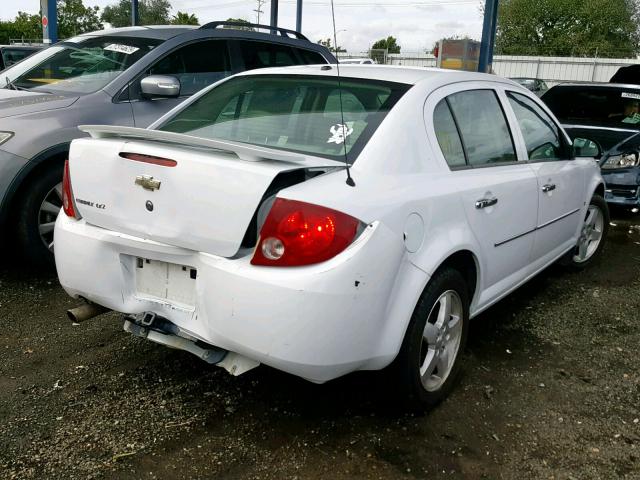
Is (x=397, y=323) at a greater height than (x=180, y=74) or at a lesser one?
lesser

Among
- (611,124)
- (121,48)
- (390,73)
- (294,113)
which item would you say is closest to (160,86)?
(121,48)

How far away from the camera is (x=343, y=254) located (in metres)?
2.27

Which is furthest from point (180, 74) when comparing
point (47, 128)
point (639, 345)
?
point (639, 345)

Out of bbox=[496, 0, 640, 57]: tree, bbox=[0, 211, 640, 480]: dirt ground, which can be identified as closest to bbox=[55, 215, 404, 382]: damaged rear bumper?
bbox=[0, 211, 640, 480]: dirt ground

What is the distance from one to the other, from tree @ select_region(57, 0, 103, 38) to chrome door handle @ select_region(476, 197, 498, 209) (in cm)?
6181

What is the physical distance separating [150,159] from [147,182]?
0.10 meters

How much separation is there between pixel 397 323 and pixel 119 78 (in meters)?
3.45

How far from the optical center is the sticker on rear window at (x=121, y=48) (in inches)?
202

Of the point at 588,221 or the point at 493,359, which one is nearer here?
the point at 493,359

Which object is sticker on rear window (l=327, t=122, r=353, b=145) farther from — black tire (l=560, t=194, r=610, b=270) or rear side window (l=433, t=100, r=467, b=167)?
black tire (l=560, t=194, r=610, b=270)

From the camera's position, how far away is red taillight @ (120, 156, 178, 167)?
8.14 feet

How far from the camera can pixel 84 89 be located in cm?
484

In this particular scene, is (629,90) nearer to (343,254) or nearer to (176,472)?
(343,254)

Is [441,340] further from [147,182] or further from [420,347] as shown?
[147,182]
